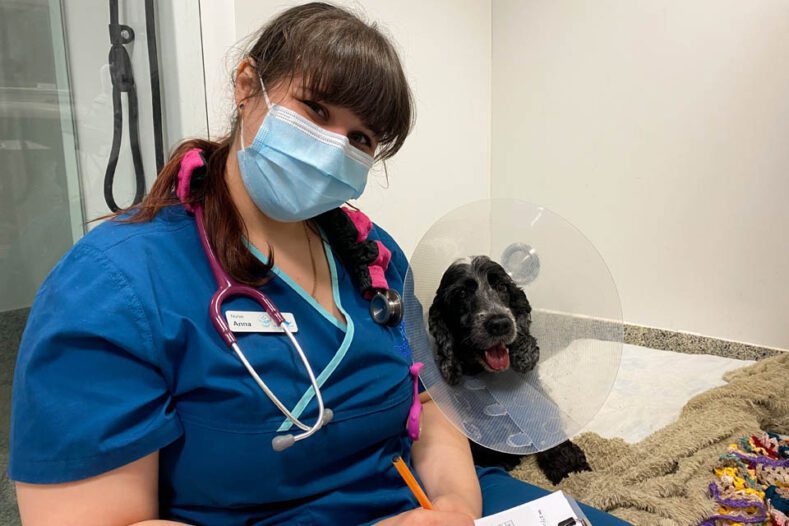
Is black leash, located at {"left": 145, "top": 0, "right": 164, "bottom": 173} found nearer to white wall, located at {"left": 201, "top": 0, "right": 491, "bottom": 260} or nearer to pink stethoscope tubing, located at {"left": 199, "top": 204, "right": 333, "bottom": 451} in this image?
white wall, located at {"left": 201, "top": 0, "right": 491, "bottom": 260}

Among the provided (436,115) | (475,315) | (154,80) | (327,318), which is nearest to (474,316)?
(475,315)

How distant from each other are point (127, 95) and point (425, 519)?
1156mm

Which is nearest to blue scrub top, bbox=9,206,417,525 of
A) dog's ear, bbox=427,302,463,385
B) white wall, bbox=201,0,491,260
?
dog's ear, bbox=427,302,463,385

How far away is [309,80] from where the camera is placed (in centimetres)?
69

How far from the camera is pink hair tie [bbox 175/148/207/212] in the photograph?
70 centimetres

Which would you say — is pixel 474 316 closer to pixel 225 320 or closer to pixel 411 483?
pixel 411 483

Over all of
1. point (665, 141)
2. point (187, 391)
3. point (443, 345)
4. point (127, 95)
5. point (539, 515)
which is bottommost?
point (539, 515)

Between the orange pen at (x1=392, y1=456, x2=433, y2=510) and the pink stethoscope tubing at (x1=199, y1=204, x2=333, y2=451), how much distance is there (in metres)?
0.19

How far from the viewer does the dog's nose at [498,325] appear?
100 cm

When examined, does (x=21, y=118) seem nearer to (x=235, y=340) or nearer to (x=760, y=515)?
(x=235, y=340)

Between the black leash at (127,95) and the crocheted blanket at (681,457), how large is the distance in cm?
118

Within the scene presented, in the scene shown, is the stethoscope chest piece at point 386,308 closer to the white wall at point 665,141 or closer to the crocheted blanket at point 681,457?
the crocheted blanket at point 681,457

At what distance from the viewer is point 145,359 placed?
57 centimetres

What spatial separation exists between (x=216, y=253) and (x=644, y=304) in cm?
178
